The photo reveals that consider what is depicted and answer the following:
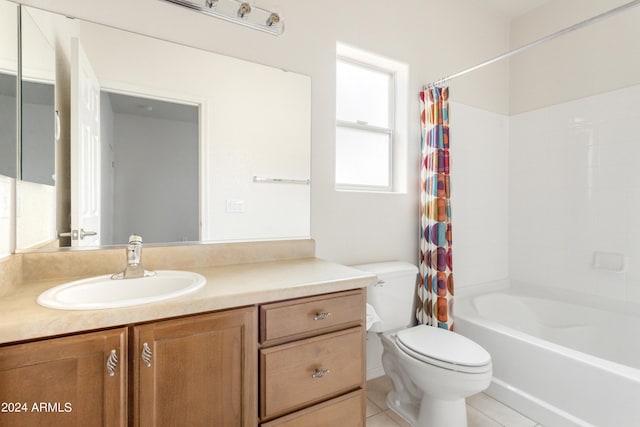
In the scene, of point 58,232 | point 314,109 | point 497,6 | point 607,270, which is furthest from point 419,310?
point 497,6

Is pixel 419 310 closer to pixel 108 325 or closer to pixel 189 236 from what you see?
pixel 189 236

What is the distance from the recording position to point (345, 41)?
1932mm

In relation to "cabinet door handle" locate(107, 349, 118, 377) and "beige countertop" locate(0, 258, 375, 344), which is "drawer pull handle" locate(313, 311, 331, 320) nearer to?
"beige countertop" locate(0, 258, 375, 344)

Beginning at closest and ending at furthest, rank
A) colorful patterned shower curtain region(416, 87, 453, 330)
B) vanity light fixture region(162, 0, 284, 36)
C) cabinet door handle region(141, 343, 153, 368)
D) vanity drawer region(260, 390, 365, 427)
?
cabinet door handle region(141, 343, 153, 368), vanity drawer region(260, 390, 365, 427), vanity light fixture region(162, 0, 284, 36), colorful patterned shower curtain region(416, 87, 453, 330)

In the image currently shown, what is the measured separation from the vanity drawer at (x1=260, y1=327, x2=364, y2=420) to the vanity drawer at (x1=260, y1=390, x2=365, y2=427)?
2cm

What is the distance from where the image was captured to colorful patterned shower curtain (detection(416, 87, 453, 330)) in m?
2.05

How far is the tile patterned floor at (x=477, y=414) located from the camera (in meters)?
1.70

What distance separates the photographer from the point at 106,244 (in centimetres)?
134

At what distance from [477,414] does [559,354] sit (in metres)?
0.56

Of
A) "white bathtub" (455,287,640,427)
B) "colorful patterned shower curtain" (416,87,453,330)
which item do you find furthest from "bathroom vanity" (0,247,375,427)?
"white bathtub" (455,287,640,427)

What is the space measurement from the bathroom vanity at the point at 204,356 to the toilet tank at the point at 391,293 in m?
0.55

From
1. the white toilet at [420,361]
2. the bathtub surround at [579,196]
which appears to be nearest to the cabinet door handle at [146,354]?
the white toilet at [420,361]

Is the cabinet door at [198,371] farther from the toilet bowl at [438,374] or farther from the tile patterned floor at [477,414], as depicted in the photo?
the tile patterned floor at [477,414]

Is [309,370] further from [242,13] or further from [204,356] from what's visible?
[242,13]
